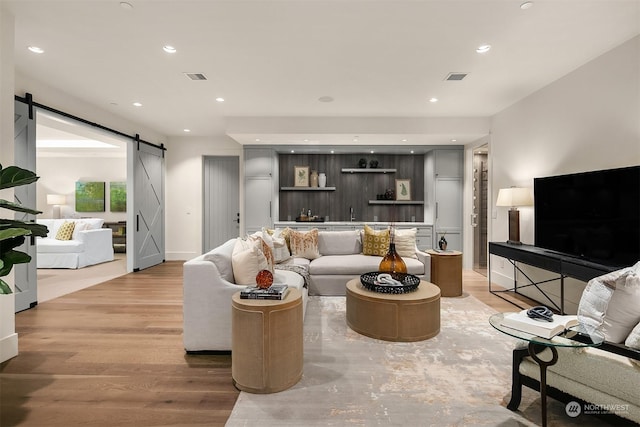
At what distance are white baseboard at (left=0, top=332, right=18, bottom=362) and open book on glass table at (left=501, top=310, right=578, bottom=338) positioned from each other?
11.8 feet

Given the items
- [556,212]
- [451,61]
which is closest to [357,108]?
[451,61]

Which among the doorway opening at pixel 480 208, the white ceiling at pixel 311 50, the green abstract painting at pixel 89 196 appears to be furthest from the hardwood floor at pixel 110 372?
the green abstract painting at pixel 89 196

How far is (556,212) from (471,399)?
259cm

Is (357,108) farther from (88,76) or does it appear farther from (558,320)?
(558,320)

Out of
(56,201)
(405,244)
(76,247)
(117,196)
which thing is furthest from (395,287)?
(56,201)

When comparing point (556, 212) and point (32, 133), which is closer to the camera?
point (556, 212)

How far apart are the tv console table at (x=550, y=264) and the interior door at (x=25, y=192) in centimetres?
575

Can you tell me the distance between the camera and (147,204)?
6.55 metres

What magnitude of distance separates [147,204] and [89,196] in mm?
3650

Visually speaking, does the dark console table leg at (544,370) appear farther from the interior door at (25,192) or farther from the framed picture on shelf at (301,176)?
the framed picture on shelf at (301,176)

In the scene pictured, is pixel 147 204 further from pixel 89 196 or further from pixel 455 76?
pixel 455 76

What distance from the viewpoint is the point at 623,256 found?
114 inches

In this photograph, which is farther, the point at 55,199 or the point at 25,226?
the point at 55,199

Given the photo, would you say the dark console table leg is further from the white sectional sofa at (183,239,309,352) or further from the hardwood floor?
the white sectional sofa at (183,239,309,352)
